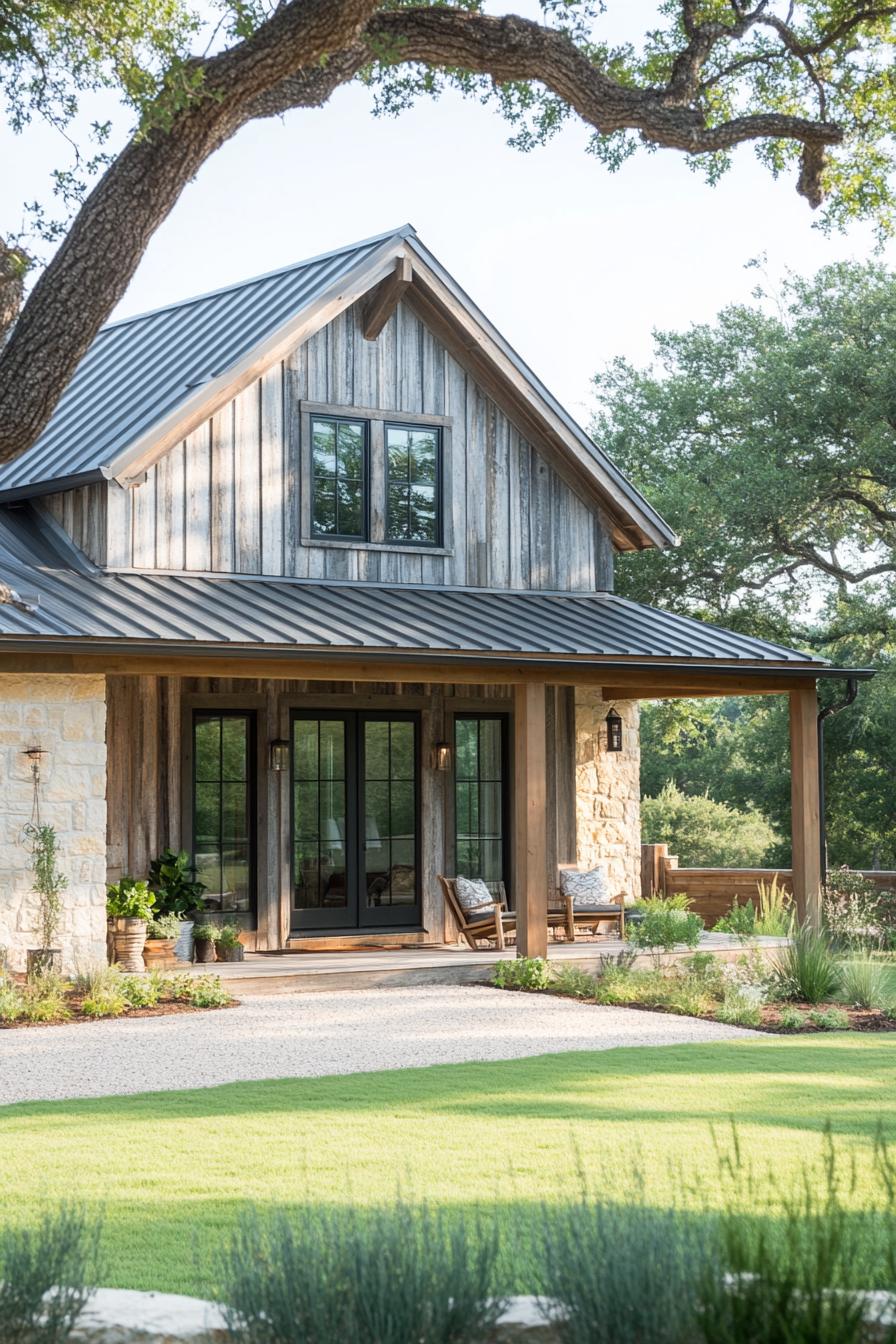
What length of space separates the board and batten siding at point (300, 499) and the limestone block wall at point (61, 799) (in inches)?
80.4

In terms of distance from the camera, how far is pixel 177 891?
49.6ft

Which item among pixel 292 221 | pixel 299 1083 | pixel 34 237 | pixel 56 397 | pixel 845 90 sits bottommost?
pixel 299 1083

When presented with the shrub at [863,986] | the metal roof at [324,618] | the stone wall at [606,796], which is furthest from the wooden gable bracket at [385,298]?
the shrub at [863,986]

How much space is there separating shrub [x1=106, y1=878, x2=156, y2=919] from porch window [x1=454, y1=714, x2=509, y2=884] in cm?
393

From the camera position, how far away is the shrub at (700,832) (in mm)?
39312

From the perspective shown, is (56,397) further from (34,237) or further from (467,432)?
(467,432)

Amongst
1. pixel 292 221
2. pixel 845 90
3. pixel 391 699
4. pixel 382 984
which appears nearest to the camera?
pixel 845 90

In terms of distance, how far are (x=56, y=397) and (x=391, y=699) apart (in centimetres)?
917

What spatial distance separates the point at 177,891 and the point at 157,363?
225 inches

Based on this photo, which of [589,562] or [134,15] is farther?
[589,562]

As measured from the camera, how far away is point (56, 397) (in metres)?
7.96

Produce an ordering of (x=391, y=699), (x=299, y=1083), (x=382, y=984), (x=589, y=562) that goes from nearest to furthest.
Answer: (x=299, y=1083) → (x=382, y=984) → (x=391, y=699) → (x=589, y=562)

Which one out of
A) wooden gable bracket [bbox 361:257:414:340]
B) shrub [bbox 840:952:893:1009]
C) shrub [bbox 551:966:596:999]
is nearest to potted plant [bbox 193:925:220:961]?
shrub [bbox 551:966:596:999]

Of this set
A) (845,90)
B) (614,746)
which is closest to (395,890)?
(614,746)
